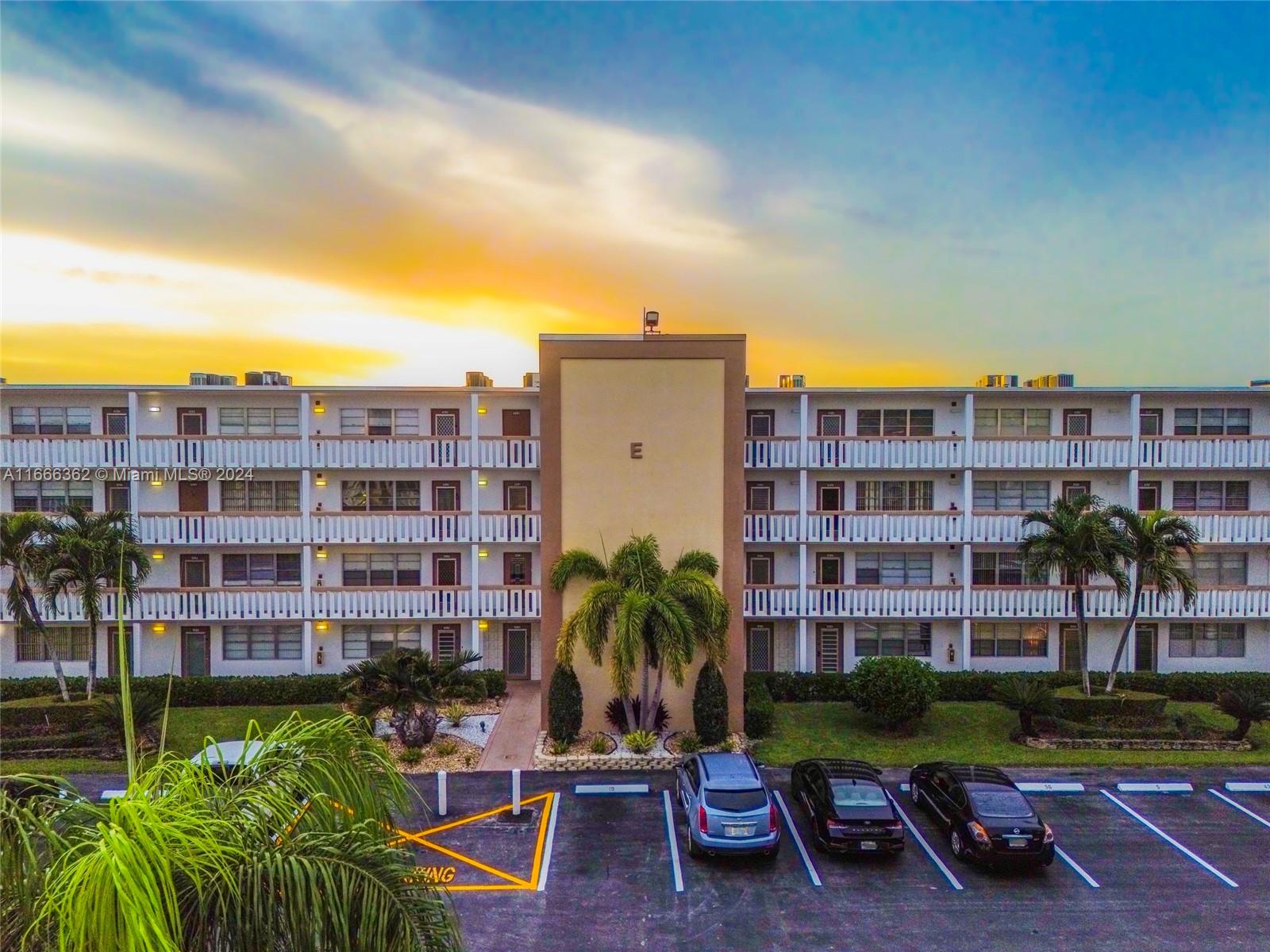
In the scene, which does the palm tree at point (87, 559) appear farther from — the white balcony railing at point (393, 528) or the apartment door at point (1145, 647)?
the apartment door at point (1145, 647)

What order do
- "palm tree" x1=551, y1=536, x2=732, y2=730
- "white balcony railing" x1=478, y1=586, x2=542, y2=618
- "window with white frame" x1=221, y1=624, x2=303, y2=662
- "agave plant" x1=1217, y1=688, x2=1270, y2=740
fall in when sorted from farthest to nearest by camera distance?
"window with white frame" x1=221, y1=624, x2=303, y2=662, "white balcony railing" x1=478, y1=586, x2=542, y2=618, "agave plant" x1=1217, y1=688, x2=1270, y2=740, "palm tree" x1=551, y1=536, x2=732, y2=730

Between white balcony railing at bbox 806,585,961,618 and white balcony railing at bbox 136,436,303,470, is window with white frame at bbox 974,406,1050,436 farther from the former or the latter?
white balcony railing at bbox 136,436,303,470

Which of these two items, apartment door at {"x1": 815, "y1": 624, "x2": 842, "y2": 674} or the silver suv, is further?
apartment door at {"x1": 815, "y1": 624, "x2": 842, "y2": 674}

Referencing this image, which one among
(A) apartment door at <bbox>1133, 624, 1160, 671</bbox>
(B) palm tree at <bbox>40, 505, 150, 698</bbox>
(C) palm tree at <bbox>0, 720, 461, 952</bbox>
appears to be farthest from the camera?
(A) apartment door at <bbox>1133, 624, 1160, 671</bbox>

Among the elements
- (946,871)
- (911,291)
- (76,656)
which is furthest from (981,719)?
(76,656)

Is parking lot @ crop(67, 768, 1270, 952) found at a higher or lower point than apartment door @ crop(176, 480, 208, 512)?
lower

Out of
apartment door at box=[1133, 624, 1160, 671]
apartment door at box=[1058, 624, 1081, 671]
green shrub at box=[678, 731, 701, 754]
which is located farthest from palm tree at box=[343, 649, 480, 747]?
apartment door at box=[1133, 624, 1160, 671]

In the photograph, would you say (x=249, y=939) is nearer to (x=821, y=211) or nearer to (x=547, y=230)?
(x=547, y=230)

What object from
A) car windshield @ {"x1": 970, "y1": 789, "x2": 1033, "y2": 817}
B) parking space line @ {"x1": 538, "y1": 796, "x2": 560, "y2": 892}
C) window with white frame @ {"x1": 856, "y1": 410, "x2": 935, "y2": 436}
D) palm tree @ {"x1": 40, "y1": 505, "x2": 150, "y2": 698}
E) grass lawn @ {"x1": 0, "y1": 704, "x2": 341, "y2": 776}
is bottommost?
grass lawn @ {"x1": 0, "y1": 704, "x2": 341, "y2": 776}
